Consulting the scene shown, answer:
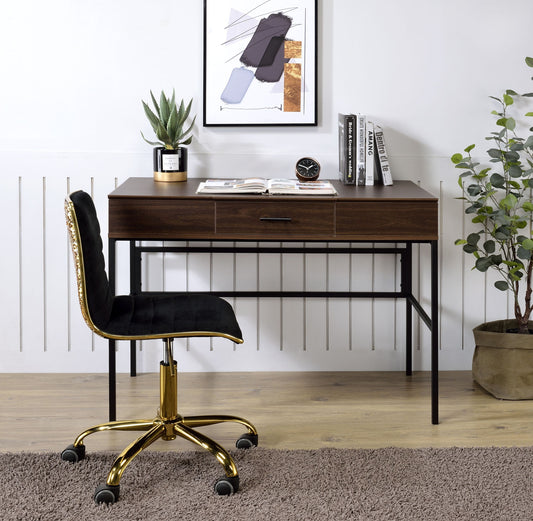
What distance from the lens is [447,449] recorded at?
2576 millimetres

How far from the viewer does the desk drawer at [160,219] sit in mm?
2795

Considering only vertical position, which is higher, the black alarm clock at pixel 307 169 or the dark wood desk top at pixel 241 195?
the black alarm clock at pixel 307 169

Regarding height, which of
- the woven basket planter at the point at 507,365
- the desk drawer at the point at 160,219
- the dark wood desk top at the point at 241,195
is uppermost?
the dark wood desk top at the point at 241,195

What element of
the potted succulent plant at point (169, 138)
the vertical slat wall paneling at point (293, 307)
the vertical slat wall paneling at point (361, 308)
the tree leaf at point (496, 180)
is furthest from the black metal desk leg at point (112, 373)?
the tree leaf at point (496, 180)

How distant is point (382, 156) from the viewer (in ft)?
10.3

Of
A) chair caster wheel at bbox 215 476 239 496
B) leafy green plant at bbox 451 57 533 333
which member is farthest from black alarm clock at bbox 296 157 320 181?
chair caster wheel at bbox 215 476 239 496

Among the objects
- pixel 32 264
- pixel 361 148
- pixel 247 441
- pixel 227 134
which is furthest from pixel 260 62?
pixel 247 441

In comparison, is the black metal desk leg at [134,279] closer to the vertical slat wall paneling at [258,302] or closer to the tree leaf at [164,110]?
the vertical slat wall paneling at [258,302]

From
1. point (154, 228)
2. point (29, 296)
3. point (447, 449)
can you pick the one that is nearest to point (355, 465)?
point (447, 449)

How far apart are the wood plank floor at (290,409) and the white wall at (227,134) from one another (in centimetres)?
14

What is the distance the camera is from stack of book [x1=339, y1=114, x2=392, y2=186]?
3.08m

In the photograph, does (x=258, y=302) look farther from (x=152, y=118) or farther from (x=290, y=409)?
(x=152, y=118)

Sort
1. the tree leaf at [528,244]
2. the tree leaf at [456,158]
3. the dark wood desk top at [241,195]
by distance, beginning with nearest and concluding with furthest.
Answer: the dark wood desk top at [241,195], the tree leaf at [528,244], the tree leaf at [456,158]

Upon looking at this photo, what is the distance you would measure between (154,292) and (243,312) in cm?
39
